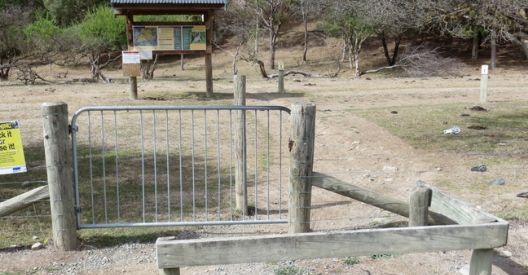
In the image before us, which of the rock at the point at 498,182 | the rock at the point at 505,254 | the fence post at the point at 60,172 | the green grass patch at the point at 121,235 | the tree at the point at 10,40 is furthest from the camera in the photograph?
the tree at the point at 10,40

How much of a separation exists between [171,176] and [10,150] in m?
3.24

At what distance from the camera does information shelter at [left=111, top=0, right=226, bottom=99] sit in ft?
59.3

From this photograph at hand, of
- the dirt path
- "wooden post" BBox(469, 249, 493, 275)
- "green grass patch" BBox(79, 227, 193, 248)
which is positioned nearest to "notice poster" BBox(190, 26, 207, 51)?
the dirt path

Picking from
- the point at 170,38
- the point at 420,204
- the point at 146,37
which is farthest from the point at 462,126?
the point at 146,37

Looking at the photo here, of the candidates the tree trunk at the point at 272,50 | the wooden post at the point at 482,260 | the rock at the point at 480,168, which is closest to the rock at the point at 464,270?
the wooden post at the point at 482,260

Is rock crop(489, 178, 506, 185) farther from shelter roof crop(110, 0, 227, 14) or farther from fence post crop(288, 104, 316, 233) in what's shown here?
shelter roof crop(110, 0, 227, 14)

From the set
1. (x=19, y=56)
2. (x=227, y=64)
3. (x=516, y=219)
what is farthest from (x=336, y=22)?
(x=516, y=219)

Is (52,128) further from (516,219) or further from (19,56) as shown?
(19,56)

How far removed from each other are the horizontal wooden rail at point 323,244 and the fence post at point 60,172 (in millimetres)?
2105

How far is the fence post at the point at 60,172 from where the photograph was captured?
5.13 metres

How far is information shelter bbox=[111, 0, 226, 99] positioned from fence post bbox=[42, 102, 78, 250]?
43.5ft

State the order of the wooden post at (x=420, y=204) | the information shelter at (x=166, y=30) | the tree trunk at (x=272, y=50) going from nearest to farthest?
1. the wooden post at (x=420, y=204)
2. the information shelter at (x=166, y=30)
3. the tree trunk at (x=272, y=50)

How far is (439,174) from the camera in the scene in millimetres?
8258

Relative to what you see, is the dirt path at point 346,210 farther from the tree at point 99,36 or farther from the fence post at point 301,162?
the tree at point 99,36
